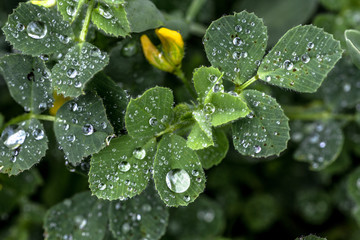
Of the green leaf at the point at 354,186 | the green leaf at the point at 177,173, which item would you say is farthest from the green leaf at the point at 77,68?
the green leaf at the point at 354,186

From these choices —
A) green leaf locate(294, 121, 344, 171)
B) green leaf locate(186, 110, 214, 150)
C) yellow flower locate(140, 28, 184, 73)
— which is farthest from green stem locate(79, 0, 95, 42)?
green leaf locate(294, 121, 344, 171)

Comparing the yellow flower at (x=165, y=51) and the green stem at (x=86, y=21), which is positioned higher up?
the green stem at (x=86, y=21)

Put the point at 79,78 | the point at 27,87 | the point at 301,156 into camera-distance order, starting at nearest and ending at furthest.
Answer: the point at 79,78 → the point at 27,87 → the point at 301,156

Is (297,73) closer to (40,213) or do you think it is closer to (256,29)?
(256,29)

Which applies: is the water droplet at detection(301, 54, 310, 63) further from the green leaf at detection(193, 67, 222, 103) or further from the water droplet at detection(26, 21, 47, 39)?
the water droplet at detection(26, 21, 47, 39)

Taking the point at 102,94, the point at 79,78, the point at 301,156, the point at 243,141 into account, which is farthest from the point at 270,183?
the point at 79,78

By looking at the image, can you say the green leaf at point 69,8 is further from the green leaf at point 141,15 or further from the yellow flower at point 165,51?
the yellow flower at point 165,51
